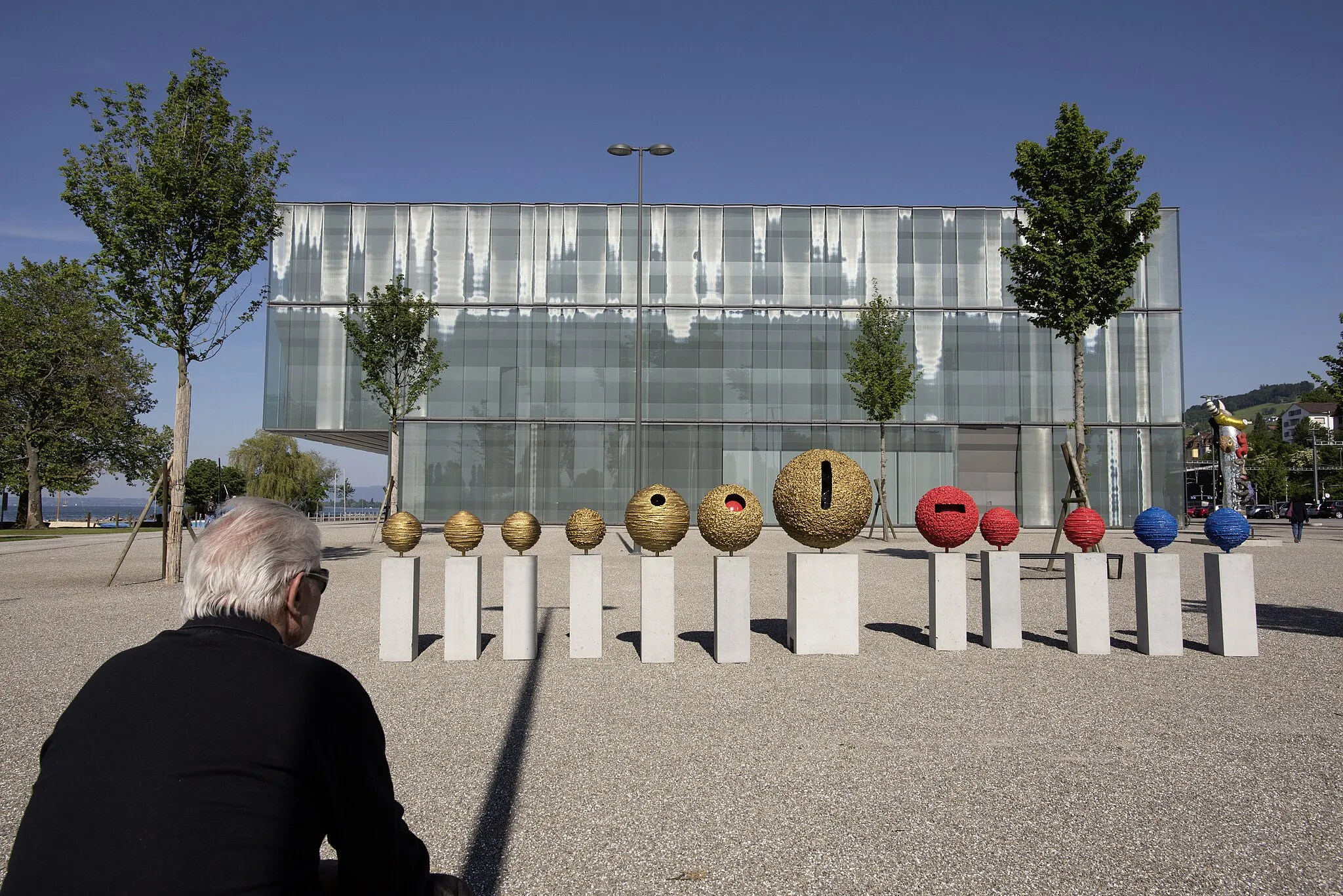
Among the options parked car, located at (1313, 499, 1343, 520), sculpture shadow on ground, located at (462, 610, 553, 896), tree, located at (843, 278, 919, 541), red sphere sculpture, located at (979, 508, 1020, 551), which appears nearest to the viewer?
sculpture shadow on ground, located at (462, 610, 553, 896)

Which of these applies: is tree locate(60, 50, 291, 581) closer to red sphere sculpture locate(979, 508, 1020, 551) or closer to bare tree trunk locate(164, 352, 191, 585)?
bare tree trunk locate(164, 352, 191, 585)

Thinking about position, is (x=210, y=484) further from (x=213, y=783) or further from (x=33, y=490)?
(x=213, y=783)

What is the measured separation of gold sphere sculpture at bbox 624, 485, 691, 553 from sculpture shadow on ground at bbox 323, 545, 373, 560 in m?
13.9

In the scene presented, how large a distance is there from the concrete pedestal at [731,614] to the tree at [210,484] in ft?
196

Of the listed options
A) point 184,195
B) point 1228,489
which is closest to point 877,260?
point 1228,489

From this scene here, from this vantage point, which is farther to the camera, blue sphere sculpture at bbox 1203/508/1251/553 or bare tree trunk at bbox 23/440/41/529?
bare tree trunk at bbox 23/440/41/529

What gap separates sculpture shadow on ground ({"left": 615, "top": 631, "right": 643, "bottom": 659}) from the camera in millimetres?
9589

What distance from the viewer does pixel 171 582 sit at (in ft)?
52.1

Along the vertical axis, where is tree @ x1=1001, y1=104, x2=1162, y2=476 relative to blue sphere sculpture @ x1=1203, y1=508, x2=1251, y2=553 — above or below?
above

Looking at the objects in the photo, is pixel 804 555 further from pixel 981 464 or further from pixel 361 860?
pixel 981 464

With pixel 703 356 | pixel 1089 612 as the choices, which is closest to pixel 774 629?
pixel 1089 612

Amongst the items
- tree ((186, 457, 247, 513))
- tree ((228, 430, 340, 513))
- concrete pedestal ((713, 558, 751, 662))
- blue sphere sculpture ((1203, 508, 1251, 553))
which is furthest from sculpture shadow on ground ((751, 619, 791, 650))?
tree ((186, 457, 247, 513))

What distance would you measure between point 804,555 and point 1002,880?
5.45 metres

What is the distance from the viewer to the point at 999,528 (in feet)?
33.9
